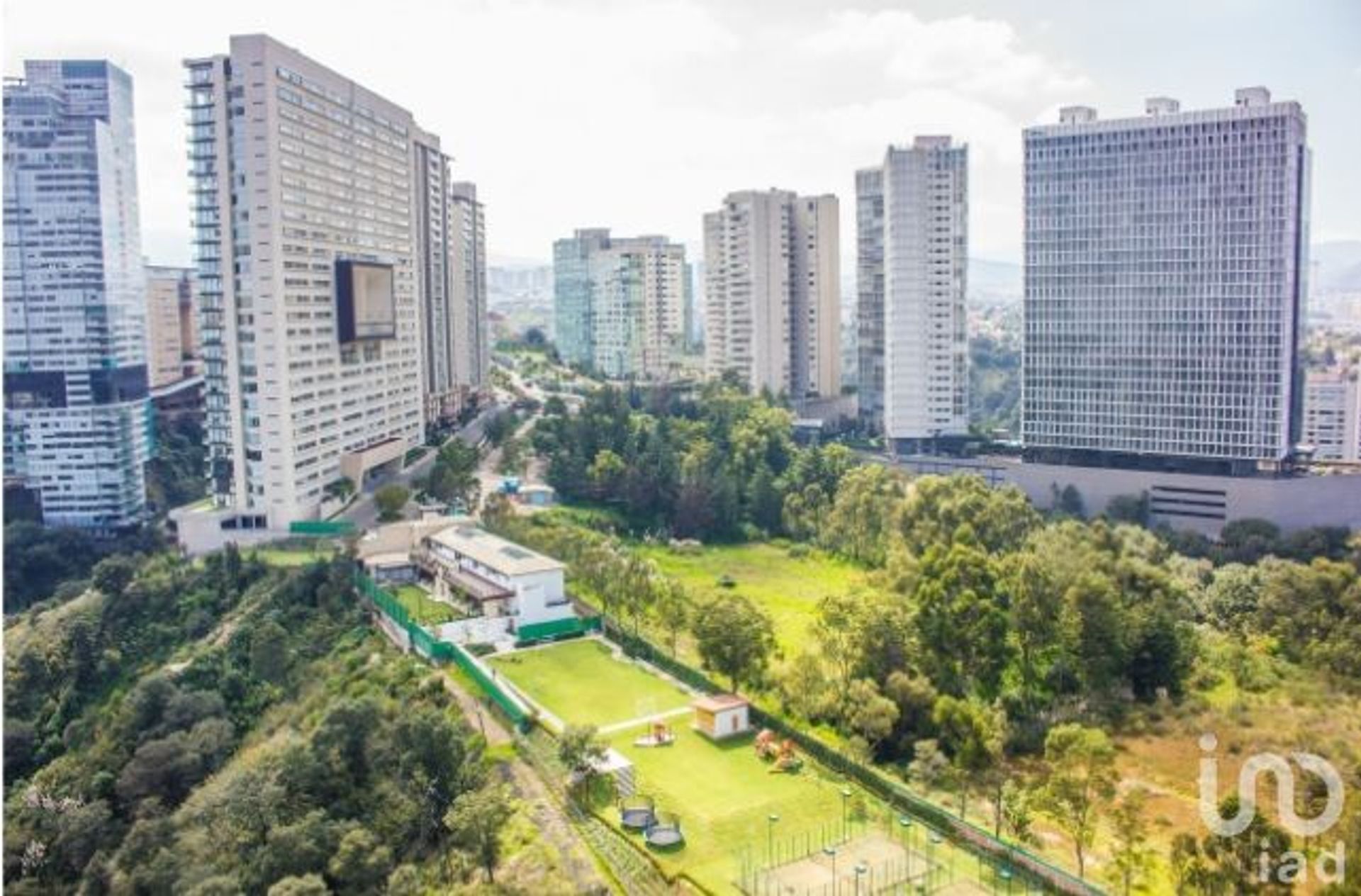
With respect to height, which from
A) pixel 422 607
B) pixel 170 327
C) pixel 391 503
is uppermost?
pixel 170 327

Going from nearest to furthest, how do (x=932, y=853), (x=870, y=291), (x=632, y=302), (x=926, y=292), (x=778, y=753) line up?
(x=932, y=853) → (x=778, y=753) → (x=926, y=292) → (x=870, y=291) → (x=632, y=302)

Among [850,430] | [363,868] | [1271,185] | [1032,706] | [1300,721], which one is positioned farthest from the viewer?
[850,430]

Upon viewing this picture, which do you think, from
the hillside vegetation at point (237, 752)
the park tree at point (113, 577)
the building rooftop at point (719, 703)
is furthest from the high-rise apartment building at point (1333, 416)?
the park tree at point (113, 577)

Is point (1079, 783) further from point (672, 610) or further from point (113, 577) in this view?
point (113, 577)

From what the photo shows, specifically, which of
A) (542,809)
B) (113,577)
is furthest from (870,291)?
(542,809)

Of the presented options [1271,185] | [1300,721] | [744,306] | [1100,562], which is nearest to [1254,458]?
[1271,185]

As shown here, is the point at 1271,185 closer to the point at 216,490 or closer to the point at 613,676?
the point at 613,676
